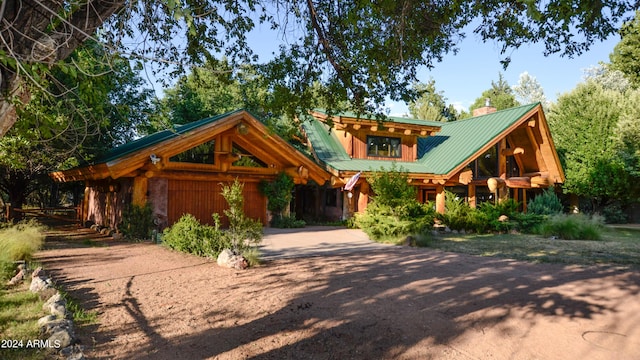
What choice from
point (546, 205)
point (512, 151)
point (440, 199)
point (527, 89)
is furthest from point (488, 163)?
point (527, 89)

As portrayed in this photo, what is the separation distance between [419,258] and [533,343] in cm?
544

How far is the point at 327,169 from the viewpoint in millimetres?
18094

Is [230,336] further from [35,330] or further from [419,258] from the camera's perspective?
[419,258]

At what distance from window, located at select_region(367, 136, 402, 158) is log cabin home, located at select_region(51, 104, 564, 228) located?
5cm

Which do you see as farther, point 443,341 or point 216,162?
point 216,162

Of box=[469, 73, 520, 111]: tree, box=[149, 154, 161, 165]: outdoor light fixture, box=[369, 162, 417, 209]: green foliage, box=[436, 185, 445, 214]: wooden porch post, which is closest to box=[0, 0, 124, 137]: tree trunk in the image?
box=[149, 154, 161, 165]: outdoor light fixture

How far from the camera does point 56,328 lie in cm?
433

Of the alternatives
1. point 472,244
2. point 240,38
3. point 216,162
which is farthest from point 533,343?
point 216,162

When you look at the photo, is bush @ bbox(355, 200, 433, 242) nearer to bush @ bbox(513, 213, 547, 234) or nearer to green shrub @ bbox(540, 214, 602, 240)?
green shrub @ bbox(540, 214, 602, 240)

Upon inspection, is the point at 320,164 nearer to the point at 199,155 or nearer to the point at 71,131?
the point at 199,155

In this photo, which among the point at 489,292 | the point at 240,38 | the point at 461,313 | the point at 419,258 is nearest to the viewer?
the point at 461,313

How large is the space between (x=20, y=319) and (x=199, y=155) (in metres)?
10.8

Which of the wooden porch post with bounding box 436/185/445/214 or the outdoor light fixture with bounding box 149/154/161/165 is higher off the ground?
the outdoor light fixture with bounding box 149/154/161/165

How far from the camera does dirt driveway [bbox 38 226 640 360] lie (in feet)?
13.9
